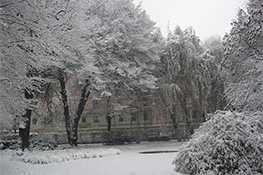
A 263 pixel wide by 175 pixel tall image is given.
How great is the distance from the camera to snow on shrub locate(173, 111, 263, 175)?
6945 mm

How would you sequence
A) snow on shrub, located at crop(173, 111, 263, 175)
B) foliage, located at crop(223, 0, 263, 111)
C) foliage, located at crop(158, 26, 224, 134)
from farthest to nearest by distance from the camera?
foliage, located at crop(158, 26, 224, 134) < foliage, located at crop(223, 0, 263, 111) < snow on shrub, located at crop(173, 111, 263, 175)

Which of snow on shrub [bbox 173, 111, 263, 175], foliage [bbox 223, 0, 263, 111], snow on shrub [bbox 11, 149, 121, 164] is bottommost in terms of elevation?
Answer: snow on shrub [bbox 11, 149, 121, 164]

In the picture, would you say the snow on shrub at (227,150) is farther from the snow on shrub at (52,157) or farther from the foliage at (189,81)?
the foliage at (189,81)

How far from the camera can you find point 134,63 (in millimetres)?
19391

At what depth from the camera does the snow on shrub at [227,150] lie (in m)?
6.95

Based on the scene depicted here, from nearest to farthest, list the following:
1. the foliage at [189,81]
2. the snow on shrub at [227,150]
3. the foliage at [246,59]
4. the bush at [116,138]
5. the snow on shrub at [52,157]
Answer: the snow on shrub at [227,150] → the snow on shrub at [52,157] → the foliage at [246,59] → the foliage at [189,81] → the bush at [116,138]

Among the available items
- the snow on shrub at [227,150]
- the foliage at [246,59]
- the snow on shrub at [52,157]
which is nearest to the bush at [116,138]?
the snow on shrub at [52,157]

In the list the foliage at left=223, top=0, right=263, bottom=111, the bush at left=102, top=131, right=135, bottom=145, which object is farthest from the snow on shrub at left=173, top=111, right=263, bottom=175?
the bush at left=102, top=131, right=135, bottom=145

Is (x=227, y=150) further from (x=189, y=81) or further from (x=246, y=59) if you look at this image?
(x=189, y=81)

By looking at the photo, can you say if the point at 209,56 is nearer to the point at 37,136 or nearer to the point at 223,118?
the point at 223,118

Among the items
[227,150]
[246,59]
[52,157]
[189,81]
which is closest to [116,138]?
[189,81]

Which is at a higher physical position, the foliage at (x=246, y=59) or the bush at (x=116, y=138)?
the foliage at (x=246, y=59)

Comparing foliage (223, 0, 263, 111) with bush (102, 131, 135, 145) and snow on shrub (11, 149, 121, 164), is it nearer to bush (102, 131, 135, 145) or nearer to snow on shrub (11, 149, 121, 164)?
snow on shrub (11, 149, 121, 164)

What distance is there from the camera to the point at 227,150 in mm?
7031
